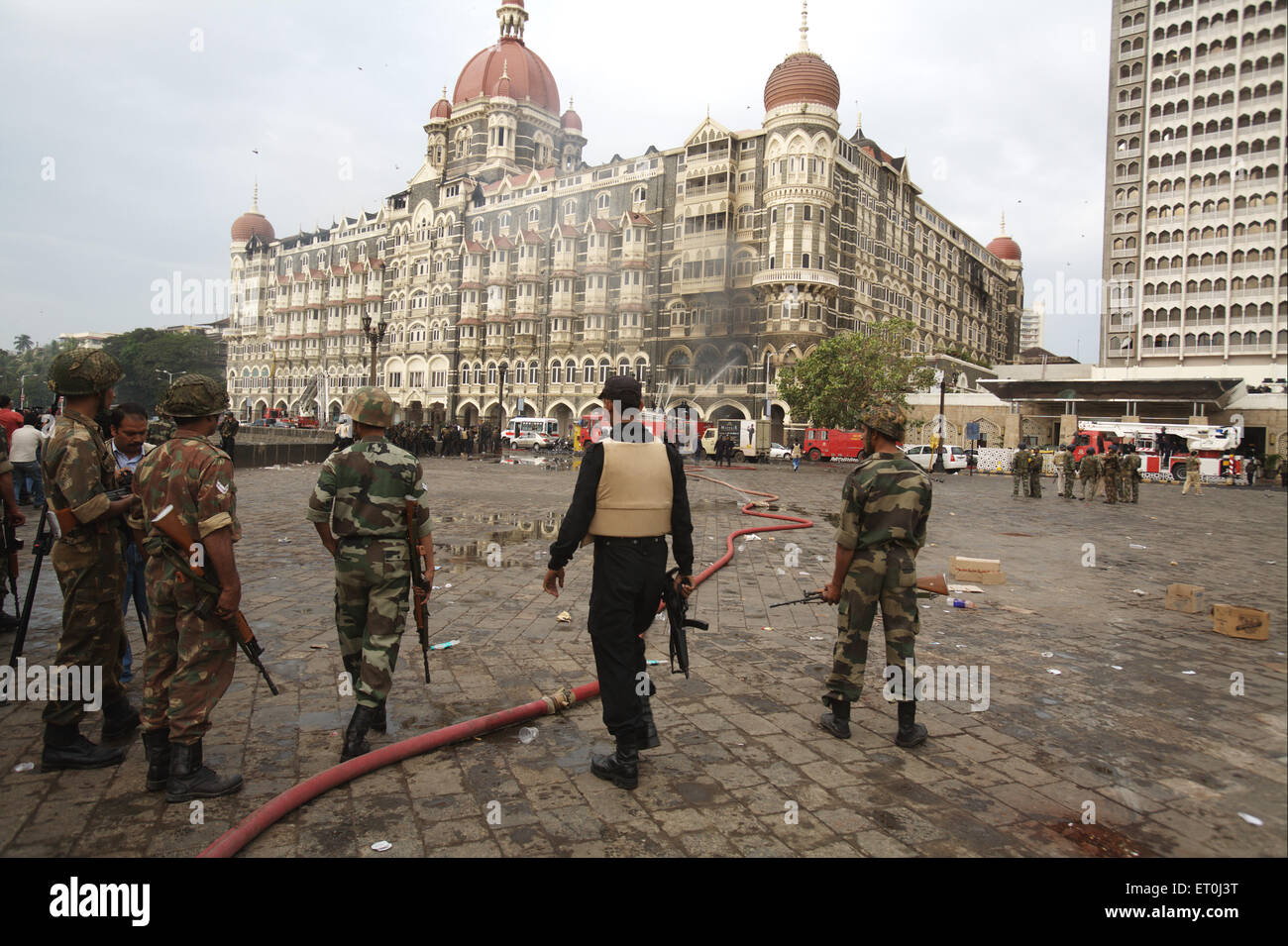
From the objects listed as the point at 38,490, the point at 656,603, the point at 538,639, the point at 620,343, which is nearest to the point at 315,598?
the point at 538,639

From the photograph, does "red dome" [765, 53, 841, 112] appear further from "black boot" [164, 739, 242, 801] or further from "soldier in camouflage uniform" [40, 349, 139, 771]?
"black boot" [164, 739, 242, 801]

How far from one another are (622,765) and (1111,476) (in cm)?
2123

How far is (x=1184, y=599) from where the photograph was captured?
6996 millimetres

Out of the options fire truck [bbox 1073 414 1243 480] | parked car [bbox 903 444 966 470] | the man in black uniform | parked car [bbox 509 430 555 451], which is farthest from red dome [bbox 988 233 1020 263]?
the man in black uniform

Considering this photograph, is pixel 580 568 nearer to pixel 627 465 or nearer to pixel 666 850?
pixel 627 465

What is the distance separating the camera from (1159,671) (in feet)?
16.8

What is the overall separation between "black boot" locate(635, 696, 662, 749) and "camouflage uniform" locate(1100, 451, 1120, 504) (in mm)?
20855

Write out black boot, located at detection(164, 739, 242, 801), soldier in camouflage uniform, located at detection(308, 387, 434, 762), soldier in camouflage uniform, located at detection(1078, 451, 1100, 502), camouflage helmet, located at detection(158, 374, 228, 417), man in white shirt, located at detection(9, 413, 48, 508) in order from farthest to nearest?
soldier in camouflage uniform, located at detection(1078, 451, 1100, 502), man in white shirt, located at detection(9, 413, 48, 508), soldier in camouflage uniform, located at detection(308, 387, 434, 762), camouflage helmet, located at detection(158, 374, 228, 417), black boot, located at detection(164, 739, 242, 801)

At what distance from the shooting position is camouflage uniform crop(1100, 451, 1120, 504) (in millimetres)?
19859

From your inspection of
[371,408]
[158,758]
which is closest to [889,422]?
[371,408]

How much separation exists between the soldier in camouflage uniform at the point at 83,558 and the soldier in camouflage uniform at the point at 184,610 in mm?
434

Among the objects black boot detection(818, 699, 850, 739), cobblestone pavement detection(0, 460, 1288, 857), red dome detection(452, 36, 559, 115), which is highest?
red dome detection(452, 36, 559, 115)

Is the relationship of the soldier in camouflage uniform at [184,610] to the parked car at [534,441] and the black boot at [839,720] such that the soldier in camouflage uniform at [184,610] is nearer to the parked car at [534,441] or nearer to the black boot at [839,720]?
the black boot at [839,720]
